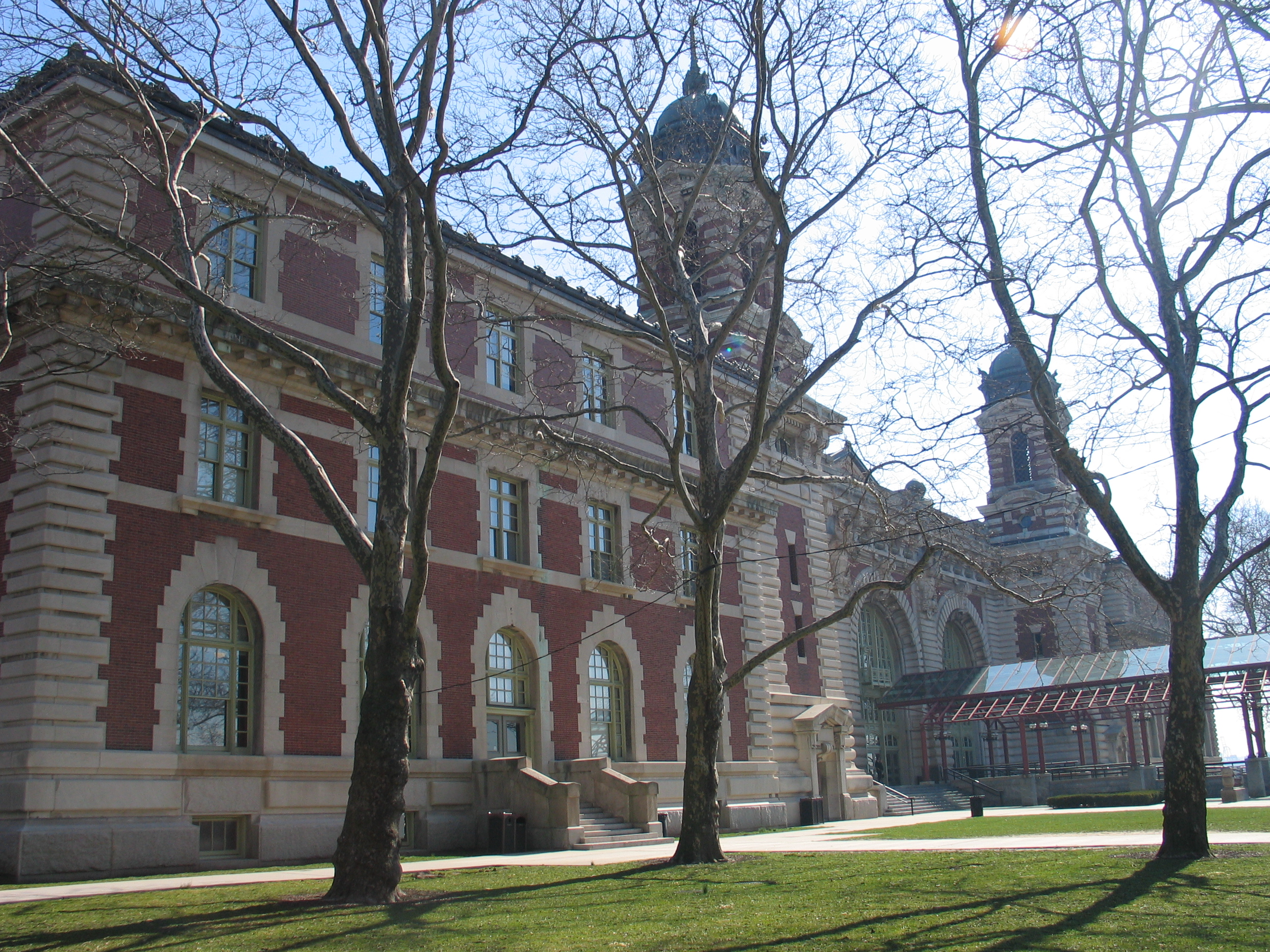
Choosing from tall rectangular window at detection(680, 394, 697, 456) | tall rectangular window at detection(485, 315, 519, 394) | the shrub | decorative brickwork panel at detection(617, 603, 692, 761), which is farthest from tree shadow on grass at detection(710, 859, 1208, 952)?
the shrub

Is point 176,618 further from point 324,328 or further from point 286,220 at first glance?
point 286,220

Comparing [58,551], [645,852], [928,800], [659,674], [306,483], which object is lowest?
[928,800]

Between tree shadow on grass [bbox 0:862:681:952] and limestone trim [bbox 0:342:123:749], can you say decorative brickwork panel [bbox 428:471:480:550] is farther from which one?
tree shadow on grass [bbox 0:862:681:952]

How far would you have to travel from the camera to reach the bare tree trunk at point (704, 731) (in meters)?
16.3

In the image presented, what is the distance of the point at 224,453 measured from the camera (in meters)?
20.3

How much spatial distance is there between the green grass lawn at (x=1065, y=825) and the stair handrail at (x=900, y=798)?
8.90 meters

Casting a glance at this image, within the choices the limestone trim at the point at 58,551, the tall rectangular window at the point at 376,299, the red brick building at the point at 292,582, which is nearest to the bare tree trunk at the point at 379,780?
the red brick building at the point at 292,582

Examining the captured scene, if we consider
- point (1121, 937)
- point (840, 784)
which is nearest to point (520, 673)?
point (840, 784)

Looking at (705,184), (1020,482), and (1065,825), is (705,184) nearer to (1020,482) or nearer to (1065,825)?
(1065,825)

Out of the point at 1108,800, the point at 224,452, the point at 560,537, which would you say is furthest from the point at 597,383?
the point at 1108,800

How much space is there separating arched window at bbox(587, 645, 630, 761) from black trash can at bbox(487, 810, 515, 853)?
16.9 feet

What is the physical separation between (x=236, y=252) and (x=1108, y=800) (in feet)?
100

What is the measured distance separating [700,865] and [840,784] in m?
21.8

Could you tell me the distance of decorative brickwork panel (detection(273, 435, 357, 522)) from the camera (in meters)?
21.0
